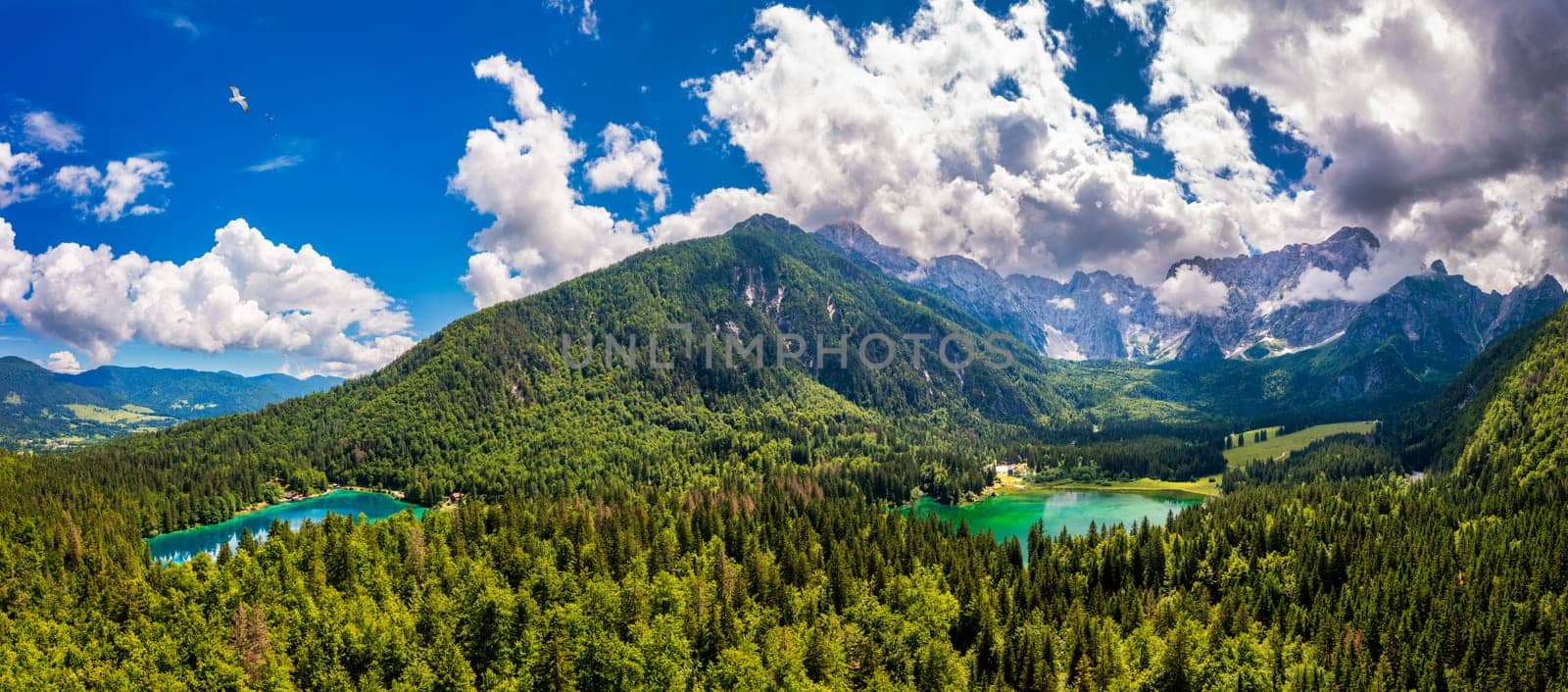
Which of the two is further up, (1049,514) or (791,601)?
(791,601)

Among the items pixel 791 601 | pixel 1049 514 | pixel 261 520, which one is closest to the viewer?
pixel 791 601

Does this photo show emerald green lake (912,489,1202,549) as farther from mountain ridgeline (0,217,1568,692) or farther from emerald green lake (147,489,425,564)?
emerald green lake (147,489,425,564)

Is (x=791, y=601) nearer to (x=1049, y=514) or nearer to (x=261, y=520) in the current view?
(x=1049, y=514)

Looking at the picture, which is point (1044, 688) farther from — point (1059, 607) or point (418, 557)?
point (418, 557)

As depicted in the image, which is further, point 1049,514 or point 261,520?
point 1049,514

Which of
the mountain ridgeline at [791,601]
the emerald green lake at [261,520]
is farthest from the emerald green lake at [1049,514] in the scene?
the emerald green lake at [261,520]

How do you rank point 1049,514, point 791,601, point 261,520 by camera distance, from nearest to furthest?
point 791,601, point 261,520, point 1049,514

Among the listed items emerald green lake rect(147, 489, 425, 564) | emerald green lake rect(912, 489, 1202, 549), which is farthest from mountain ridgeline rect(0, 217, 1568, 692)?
emerald green lake rect(912, 489, 1202, 549)

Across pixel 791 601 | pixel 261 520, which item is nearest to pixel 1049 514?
pixel 791 601

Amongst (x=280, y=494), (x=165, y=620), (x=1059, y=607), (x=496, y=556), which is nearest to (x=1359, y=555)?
(x=1059, y=607)
